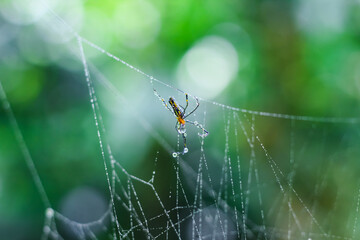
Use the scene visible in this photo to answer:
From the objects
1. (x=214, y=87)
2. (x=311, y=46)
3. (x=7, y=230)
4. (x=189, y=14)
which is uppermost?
(x=189, y=14)

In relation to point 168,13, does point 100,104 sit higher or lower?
lower

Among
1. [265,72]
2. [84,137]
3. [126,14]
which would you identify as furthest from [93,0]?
[265,72]

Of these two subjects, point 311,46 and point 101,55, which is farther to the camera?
point 101,55

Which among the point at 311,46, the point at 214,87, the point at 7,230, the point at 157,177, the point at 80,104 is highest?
the point at 311,46

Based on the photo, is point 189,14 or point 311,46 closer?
point 311,46

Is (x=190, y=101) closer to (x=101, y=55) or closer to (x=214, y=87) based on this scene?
(x=214, y=87)

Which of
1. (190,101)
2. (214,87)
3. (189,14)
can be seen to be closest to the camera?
(190,101)

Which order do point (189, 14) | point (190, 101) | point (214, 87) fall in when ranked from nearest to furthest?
point (190, 101) → point (214, 87) → point (189, 14)

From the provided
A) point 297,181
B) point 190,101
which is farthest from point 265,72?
point 297,181

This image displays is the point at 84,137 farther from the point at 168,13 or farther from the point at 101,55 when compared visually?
the point at 168,13
